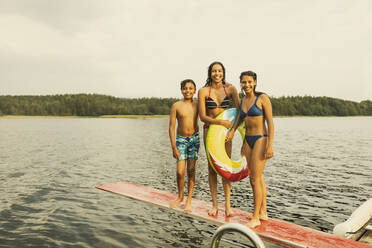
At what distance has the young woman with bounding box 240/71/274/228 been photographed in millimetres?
4355

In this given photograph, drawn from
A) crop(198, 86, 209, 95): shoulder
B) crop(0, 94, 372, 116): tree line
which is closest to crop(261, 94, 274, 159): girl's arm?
crop(198, 86, 209, 95): shoulder

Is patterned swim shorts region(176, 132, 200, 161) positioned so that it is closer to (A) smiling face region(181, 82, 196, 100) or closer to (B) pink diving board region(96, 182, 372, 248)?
(A) smiling face region(181, 82, 196, 100)

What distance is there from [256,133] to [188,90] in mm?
1493

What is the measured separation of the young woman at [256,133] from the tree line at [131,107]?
134 meters

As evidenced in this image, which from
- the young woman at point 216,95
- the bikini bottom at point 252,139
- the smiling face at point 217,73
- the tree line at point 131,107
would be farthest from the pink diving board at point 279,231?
the tree line at point 131,107

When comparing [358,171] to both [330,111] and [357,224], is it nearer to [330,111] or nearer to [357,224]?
[357,224]

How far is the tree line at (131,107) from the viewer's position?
443 feet

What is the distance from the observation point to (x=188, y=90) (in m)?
5.13

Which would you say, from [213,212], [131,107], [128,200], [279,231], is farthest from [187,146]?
[131,107]

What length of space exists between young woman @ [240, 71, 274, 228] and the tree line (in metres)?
134

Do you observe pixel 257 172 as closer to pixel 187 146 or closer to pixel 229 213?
pixel 229 213

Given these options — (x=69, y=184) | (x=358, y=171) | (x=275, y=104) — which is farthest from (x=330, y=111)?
(x=69, y=184)

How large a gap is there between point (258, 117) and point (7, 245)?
20.1ft

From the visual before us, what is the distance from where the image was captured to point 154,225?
7508 millimetres
